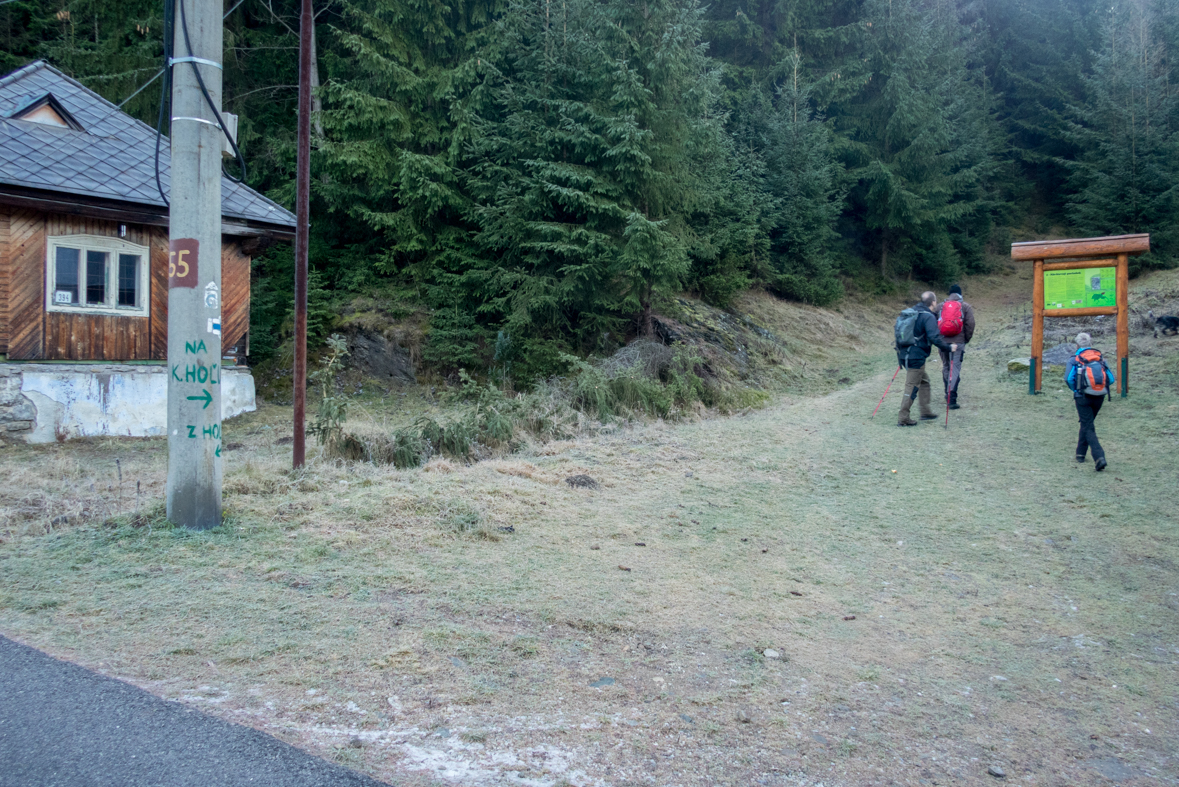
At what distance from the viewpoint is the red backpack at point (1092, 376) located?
883 centimetres

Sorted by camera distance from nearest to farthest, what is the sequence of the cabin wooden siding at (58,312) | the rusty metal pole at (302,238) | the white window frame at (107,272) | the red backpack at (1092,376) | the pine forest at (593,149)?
the rusty metal pole at (302,238)
the red backpack at (1092,376)
the cabin wooden siding at (58,312)
the white window frame at (107,272)
the pine forest at (593,149)

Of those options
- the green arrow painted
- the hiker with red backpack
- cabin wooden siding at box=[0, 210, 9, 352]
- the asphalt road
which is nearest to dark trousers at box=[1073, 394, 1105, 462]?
the hiker with red backpack

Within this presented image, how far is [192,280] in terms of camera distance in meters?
6.17

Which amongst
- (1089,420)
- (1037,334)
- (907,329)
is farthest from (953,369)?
(1089,420)

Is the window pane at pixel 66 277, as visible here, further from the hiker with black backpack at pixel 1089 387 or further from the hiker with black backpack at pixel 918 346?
the hiker with black backpack at pixel 1089 387

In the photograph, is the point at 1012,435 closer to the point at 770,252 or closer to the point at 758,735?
the point at 758,735

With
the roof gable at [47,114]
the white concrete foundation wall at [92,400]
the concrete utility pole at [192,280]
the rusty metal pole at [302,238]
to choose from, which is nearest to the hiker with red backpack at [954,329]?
the rusty metal pole at [302,238]

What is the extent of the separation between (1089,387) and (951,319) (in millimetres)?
3391

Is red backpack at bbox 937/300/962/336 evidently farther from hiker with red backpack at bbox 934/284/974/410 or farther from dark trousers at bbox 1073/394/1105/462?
dark trousers at bbox 1073/394/1105/462

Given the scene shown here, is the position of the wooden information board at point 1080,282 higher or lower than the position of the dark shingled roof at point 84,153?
lower

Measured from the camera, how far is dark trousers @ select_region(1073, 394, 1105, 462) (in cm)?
893

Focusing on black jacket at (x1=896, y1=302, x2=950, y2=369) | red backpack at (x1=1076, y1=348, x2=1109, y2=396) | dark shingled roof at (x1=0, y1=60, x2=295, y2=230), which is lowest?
red backpack at (x1=1076, y1=348, x2=1109, y2=396)

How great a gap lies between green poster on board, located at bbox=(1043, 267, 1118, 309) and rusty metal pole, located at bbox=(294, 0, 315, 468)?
38.7ft

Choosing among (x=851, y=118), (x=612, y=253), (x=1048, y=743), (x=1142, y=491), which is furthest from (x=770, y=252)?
(x=1048, y=743)
